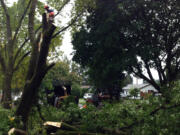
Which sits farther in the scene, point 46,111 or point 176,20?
point 176,20

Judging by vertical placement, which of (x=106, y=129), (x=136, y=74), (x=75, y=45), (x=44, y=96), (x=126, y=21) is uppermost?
(x=126, y=21)

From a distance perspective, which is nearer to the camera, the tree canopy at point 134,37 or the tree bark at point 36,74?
the tree bark at point 36,74

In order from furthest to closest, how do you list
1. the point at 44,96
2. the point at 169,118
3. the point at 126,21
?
the point at 126,21 → the point at 44,96 → the point at 169,118

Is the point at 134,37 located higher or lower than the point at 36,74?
higher

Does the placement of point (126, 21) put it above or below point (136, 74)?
above

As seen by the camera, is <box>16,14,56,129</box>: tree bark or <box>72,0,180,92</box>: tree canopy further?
<box>72,0,180,92</box>: tree canopy

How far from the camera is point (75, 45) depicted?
54.0 ft

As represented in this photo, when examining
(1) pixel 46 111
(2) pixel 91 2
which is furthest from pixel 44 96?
(2) pixel 91 2

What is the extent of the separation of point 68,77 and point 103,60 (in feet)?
103

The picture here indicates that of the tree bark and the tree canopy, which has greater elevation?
the tree canopy

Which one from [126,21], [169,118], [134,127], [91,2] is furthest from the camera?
[126,21]

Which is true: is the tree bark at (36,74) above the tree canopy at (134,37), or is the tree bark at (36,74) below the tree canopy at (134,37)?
below

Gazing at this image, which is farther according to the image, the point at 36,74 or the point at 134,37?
the point at 134,37

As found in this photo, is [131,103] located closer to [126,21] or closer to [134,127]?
[134,127]
